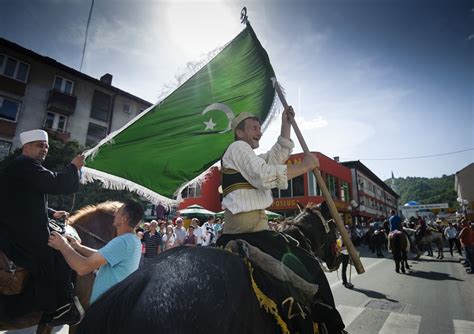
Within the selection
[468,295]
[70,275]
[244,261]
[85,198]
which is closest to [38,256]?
[70,275]

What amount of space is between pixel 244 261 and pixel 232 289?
29 cm

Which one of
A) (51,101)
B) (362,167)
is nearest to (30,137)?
(51,101)

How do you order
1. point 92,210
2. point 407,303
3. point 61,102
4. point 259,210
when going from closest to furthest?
1. point 259,210
2. point 92,210
3. point 407,303
4. point 61,102

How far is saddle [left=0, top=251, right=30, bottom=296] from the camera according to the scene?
269 cm

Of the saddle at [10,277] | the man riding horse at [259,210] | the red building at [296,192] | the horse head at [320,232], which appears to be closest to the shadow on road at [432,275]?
the horse head at [320,232]

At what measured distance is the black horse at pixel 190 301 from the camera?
3.88 ft

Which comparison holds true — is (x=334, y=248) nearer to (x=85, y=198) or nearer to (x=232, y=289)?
(x=232, y=289)

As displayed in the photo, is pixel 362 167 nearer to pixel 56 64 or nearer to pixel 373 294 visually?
pixel 373 294

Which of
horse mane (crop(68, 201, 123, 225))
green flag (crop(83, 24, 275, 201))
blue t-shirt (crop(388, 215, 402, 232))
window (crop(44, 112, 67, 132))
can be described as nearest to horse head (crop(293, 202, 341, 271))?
green flag (crop(83, 24, 275, 201))

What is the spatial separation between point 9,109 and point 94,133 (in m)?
6.49

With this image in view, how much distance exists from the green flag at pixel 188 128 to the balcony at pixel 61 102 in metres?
22.5

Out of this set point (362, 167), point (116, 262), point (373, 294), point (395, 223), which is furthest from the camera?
point (362, 167)

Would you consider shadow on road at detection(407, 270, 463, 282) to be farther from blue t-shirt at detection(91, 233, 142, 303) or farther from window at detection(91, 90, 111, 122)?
window at detection(91, 90, 111, 122)

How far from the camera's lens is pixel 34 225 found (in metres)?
2.81
